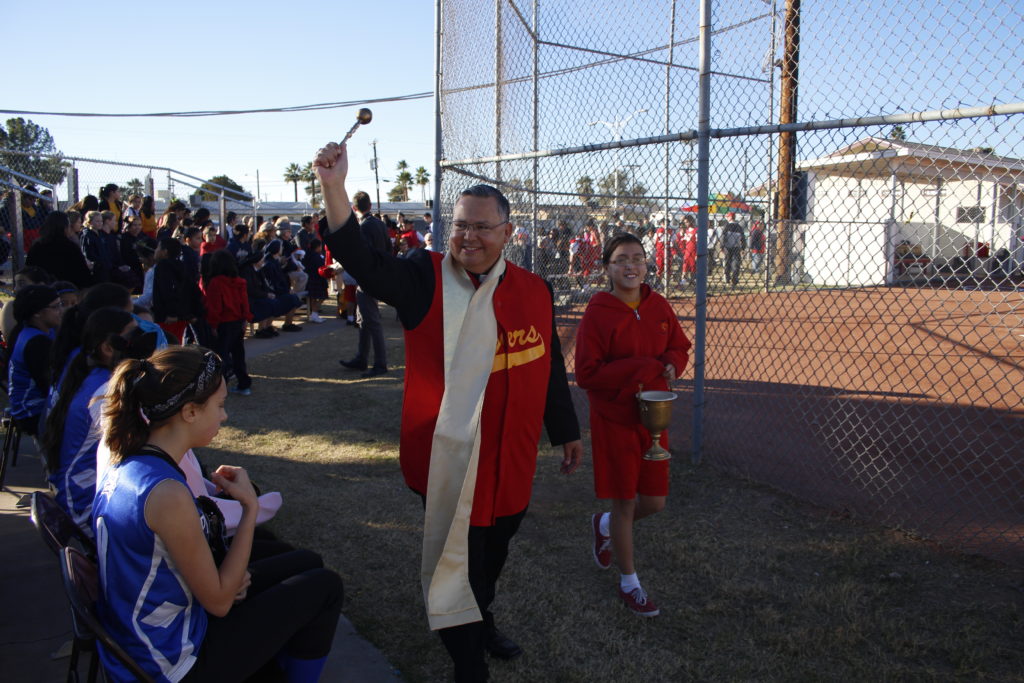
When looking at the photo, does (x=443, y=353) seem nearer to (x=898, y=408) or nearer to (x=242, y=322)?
(x=898, y=408)

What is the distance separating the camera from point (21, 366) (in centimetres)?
458

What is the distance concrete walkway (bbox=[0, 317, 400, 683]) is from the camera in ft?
9.94

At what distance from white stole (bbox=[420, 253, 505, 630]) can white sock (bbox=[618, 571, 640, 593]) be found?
1149 millimetres

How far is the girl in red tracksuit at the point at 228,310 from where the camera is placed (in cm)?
811

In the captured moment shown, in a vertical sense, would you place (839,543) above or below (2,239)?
below

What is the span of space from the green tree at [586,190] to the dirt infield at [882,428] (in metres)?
1.97

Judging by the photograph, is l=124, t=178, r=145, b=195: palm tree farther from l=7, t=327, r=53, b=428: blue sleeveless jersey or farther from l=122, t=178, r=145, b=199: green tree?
l=7, t=327, r=53, b=428: blue sleeveless jersey

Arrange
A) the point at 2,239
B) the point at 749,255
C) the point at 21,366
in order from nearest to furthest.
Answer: the point at 21,366
the point at 2,239
the point at 749,255

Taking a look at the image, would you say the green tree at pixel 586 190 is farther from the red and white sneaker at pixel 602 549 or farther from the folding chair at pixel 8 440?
the folding chair at pixel 8 440

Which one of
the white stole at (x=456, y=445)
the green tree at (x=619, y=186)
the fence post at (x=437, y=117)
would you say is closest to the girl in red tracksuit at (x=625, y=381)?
the white stole at (x=456, y=445)

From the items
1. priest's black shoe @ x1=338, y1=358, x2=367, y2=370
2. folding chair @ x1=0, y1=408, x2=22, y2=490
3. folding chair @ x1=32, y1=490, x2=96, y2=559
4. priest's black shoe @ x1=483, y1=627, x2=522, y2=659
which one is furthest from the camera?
priest's black shoe @ x1=338, y1=358, x2=367, y2=370

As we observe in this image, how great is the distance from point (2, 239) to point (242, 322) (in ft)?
14.1

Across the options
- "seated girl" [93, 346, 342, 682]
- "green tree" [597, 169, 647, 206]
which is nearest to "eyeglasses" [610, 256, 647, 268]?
"seated girl" [93, 346, 342, 682]

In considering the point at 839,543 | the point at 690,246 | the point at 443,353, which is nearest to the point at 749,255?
the point at 690,246
